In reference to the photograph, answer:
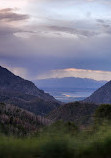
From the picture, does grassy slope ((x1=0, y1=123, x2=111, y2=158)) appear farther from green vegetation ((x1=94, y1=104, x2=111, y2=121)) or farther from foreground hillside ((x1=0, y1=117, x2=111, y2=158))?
green vegetation ((x1=94, y1=104, x2=111, y2=121))

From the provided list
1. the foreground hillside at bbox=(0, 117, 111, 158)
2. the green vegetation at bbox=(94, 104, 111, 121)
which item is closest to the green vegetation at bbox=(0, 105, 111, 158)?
the foreground hillside at bbox=(0, 117, 111, 158)

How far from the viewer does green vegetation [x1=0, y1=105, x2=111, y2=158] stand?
9281 mm

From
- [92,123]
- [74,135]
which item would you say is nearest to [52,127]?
[74,135]

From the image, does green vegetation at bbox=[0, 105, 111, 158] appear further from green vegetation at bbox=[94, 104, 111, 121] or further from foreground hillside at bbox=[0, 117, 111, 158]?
green vegetation at bbox=[94, 104, 111, 121]

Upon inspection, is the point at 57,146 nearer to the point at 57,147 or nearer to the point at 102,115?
the point at 57,147

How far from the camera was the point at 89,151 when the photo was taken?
9820mm

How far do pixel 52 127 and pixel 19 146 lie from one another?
65.1 inches

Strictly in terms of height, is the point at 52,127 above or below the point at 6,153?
above

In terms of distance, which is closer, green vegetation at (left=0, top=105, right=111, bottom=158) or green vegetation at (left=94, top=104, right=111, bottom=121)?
green vegetation at (left=0, top=105, right=111, bottom=158)

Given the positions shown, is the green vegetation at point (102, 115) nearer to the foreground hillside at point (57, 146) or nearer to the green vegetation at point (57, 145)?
the green vegetation at point (57, 145)

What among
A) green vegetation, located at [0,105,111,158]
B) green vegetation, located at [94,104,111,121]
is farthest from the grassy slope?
green vegetation, located at [94,104,111,121]

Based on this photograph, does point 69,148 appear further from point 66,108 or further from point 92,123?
point 66,108

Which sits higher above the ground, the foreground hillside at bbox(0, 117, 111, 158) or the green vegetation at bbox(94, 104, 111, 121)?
the green vegetation at bbox(94, 104, 111, 121)

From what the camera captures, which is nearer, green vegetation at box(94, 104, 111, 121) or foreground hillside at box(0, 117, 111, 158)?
foreground hillside at box(0, 117, 111, 158)
